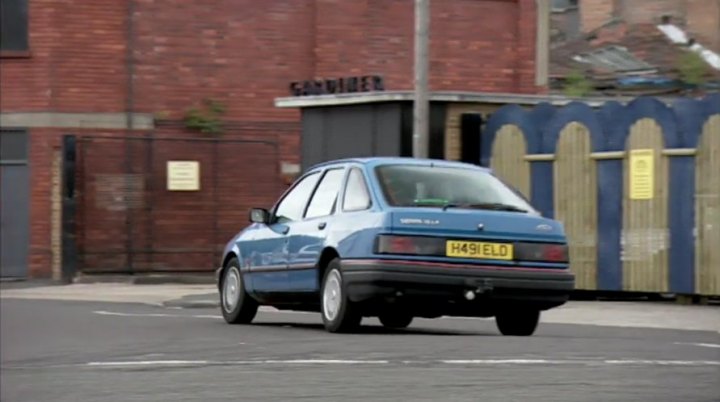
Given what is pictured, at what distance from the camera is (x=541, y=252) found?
548 inches

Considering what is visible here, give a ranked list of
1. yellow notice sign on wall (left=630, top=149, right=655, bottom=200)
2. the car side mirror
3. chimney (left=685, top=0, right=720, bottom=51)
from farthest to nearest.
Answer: chimney (left=685, top=0, right=720, bottom=51) → yellow notice sign on wall (left=630, top=149, right=655, bottom=200) → the car side mirror

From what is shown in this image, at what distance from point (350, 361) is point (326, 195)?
405 cm

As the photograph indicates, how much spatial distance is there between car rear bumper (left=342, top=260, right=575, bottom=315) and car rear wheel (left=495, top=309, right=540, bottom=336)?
55 cm

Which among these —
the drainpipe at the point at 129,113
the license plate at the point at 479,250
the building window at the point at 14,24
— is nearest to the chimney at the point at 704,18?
the drainpipe at the point at 129,113

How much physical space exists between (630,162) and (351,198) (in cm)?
834

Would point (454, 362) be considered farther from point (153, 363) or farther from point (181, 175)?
point (181, 175)

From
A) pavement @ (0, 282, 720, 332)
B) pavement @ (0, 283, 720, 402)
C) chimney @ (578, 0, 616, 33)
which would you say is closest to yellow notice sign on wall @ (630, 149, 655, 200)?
pavement @ (0, 282, 720, 332)

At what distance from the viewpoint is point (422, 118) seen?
2330 cm

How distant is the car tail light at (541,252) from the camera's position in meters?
13.8

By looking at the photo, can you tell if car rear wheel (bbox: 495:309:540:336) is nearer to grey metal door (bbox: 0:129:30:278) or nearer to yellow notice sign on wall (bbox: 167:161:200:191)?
yellow notice sign on wall (bbox: 167:161:200:191)

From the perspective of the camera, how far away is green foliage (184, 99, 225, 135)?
106 ft

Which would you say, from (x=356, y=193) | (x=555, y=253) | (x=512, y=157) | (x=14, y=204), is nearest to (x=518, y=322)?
(x=555, y=253)

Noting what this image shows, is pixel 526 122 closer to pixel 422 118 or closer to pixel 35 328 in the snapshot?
pixel 422 118

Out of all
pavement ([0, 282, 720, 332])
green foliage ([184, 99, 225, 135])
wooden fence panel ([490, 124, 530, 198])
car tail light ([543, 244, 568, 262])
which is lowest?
pavement ([0, 282, 720, 332])
